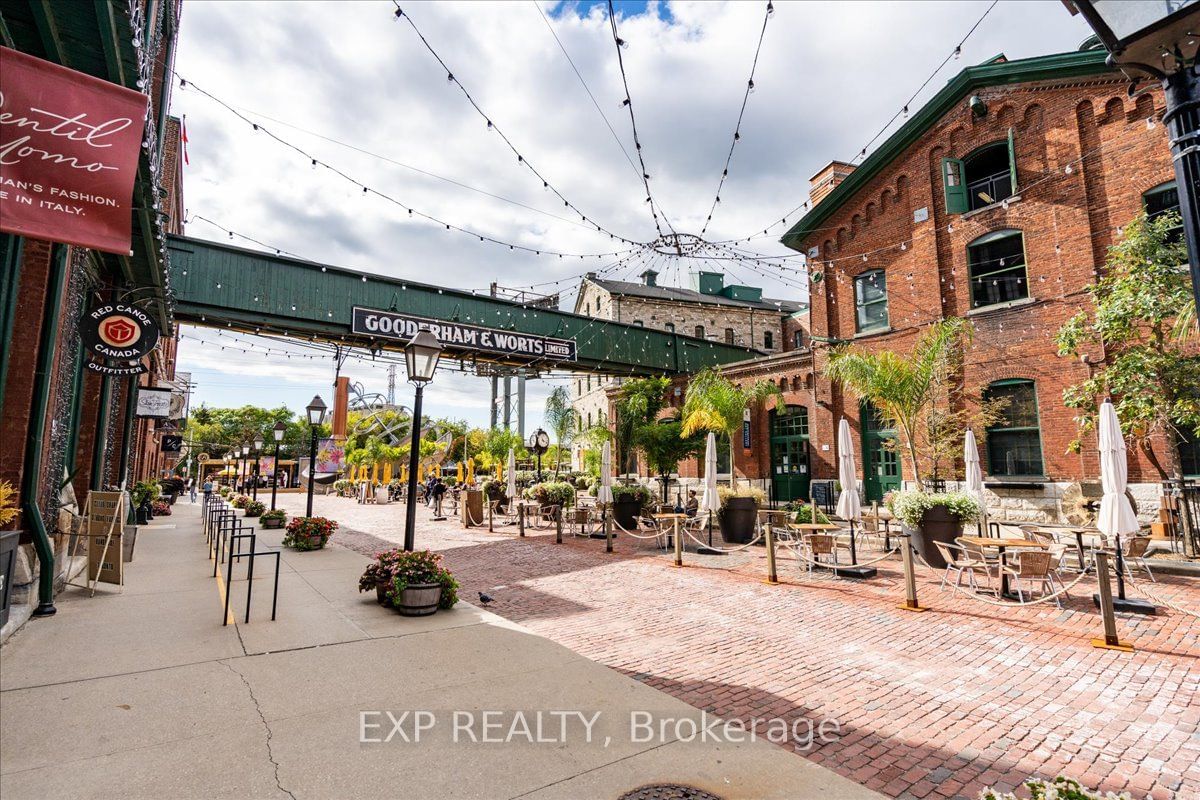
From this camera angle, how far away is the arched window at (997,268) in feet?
50.5

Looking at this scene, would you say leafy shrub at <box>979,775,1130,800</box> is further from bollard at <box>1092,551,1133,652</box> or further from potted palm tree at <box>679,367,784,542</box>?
potted palm tree at <box>679,367,784,542</box>

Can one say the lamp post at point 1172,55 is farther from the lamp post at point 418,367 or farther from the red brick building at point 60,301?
the red brick building at point 60,301

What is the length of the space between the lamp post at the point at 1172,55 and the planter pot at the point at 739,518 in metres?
11.1

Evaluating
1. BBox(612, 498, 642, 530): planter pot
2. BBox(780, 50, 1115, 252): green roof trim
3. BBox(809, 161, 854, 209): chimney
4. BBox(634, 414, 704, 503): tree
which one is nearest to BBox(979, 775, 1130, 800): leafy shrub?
BBox(612, 498, 642, 530): planter pot

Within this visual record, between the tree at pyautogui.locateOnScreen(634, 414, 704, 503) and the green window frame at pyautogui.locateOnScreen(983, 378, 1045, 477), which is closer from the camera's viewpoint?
the green window frame at pyautogui.locateOnScreen(983, 378, 1045, 477)

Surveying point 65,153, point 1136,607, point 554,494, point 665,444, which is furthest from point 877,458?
point 65,153

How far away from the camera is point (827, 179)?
21250 mm

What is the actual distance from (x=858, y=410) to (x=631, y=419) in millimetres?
7547

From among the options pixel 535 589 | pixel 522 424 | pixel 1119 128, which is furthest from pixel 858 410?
pixel 522 424

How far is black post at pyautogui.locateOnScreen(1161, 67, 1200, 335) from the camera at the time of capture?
2.52m

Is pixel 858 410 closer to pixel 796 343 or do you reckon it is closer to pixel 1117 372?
pixel 1117 372

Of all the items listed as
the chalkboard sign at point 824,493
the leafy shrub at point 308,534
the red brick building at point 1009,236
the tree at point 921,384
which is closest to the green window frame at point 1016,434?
the red brick building at point 1009,236

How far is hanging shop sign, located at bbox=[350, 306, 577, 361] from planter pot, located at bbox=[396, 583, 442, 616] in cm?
895

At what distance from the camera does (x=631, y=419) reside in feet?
66.8
